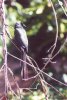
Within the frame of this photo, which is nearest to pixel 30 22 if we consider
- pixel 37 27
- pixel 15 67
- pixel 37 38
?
pixel 37 27

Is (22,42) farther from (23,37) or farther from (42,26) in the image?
(42,26)

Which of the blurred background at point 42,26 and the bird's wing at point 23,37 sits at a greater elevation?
the bird's wing at point 23,37

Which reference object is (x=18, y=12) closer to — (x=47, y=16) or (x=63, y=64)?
(x=47, y=16)

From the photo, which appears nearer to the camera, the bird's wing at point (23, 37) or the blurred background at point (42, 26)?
the bird's wing at point (23, 37)

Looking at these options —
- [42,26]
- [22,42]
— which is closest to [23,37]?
[22,42]

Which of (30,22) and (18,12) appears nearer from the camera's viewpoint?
(18,12)

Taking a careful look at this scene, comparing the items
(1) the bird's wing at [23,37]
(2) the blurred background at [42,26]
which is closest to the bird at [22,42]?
(1) the bird's wing at [23,37]

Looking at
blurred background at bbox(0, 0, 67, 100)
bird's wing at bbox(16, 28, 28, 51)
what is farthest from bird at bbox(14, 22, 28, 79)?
blurred background at bbox(0, 0, 67, 100)

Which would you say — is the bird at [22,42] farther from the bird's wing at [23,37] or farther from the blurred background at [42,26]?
the blurred background at [42,26]

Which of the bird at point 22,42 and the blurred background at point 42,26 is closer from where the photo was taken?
the bird at point 22,42

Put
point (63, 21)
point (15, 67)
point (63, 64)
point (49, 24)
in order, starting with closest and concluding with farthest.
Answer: point (63, 21), point (49, 24), point (63, 64), point (15, 67)

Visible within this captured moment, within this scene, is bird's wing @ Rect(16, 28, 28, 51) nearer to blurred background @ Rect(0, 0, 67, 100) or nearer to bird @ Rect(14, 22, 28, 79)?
bird @ Rect(14, 22, 28, 79)
